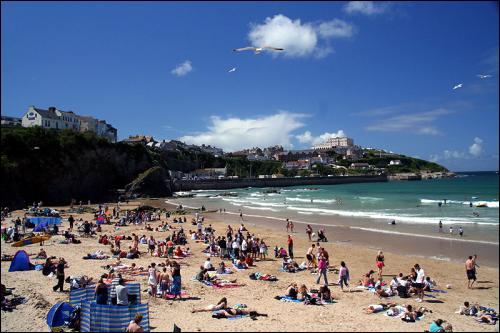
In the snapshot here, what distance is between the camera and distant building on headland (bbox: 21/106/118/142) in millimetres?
80625

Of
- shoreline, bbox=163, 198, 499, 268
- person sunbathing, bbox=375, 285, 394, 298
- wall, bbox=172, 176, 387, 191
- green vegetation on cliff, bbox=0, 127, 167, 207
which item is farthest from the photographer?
wall, bbox=172, 176, 387, 191

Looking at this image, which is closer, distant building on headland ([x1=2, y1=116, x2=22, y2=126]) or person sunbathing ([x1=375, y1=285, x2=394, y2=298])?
person sunbathing ([x1=375, y1=285, x2=394, y2=298])

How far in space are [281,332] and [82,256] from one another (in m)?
12.0

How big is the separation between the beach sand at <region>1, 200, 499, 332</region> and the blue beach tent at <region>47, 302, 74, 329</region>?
34 centimetres

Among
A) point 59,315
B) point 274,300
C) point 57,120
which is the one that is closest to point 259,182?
point 57,120

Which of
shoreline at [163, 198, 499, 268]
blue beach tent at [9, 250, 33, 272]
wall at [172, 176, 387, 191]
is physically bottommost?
shoreline at [163, 198, 499, 268]

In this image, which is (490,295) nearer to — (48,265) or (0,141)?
(48,265)

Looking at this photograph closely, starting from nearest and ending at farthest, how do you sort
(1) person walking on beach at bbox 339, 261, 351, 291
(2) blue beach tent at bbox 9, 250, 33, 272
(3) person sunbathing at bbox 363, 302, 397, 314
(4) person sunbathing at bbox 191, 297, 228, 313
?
(4) person sunbathing at bbox 191, 297, 228, 313 < (3) person sunbathing at bbox 363, 302, 397, 314 < (1) person walking on beach at bbox 339, 261, 351, 291 < (2) blue beach tent at bbox 9, 250, 33, 272

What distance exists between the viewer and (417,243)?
21609 millimetres

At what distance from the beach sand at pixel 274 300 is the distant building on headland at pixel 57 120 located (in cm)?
6500

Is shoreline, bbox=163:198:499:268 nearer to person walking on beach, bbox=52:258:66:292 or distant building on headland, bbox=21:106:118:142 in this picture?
person walking on beach, bbox=52:258:66:292

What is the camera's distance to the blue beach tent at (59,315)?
8.41m

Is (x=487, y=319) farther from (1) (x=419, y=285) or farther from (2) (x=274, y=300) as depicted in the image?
(2) (x=274, y=300)

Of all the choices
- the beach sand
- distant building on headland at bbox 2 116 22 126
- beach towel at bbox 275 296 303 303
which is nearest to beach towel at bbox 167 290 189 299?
the beach sand
